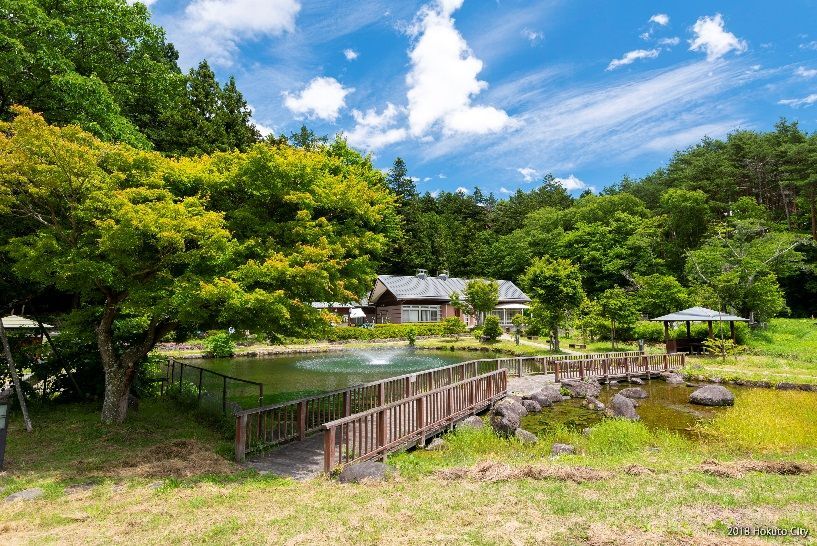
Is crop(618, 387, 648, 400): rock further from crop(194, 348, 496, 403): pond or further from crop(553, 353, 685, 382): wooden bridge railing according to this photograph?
crop(194, 348, 496, 403): pond

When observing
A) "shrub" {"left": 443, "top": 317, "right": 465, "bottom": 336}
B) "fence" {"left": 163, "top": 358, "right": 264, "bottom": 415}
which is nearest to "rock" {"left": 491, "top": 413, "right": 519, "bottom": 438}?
"fence" {"left": 163, "top": 358, "right": 264, "bottom": 415}

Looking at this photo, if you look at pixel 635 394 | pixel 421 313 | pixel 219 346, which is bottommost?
pixel 635 394

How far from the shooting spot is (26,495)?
18.9ft

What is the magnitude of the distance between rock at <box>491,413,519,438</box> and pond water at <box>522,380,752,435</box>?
4.38 ft

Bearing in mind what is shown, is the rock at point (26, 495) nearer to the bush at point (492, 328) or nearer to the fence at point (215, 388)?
the fence at point (215, 388)

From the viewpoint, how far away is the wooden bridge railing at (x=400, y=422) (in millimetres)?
6969

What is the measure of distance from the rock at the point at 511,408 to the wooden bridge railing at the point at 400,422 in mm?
674

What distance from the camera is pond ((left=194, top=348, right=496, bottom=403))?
1805cm

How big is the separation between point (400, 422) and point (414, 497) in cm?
338

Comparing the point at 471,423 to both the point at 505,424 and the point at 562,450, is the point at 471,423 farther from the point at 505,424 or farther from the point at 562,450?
the point at 562,450

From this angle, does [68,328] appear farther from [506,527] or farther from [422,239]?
[422,239]

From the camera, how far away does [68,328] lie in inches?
400

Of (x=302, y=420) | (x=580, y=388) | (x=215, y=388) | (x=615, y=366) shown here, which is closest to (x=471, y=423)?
(x=302, y=420)

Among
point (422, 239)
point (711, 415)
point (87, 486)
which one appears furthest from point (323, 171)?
point (422, 239)
